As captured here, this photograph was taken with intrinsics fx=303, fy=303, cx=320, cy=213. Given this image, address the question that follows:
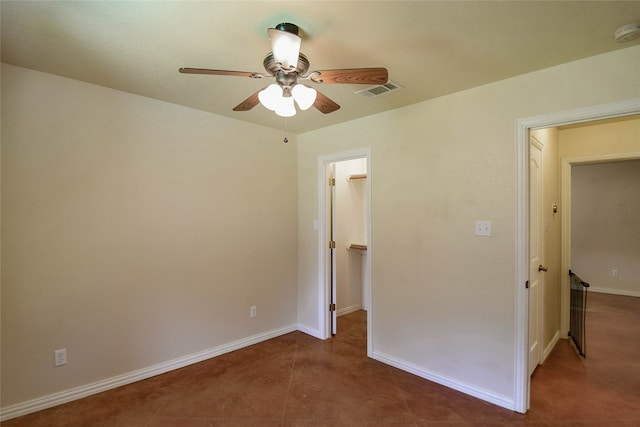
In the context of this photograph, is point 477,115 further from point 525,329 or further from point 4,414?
point 4,414

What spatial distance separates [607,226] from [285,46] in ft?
22.7

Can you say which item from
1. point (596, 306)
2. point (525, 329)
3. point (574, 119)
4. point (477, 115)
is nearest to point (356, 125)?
point (477, 115)

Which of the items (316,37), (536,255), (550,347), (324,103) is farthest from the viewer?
(550,347)

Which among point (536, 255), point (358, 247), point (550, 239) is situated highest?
point (550, 239)

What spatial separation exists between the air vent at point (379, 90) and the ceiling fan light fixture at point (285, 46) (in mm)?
1132

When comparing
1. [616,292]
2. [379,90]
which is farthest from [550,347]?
[616,292]

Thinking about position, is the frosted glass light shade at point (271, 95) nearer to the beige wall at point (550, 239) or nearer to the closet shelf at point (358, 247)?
the beige wall at point (550, 239)

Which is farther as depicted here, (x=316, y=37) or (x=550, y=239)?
(x=550, y=239)

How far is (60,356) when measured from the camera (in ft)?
7.39

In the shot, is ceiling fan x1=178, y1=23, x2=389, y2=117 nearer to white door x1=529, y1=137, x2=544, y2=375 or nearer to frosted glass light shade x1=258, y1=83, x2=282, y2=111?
frosted glass light shade x1=258, y1=83, x2=282, y2=111

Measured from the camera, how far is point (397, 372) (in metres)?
2.76

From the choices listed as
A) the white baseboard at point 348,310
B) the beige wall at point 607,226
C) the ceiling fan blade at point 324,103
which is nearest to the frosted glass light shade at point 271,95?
the ceiling fan blade at point 324,103

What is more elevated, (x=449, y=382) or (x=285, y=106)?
(x=285, y=106)

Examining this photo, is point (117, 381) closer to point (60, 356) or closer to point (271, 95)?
point (60, 356)
